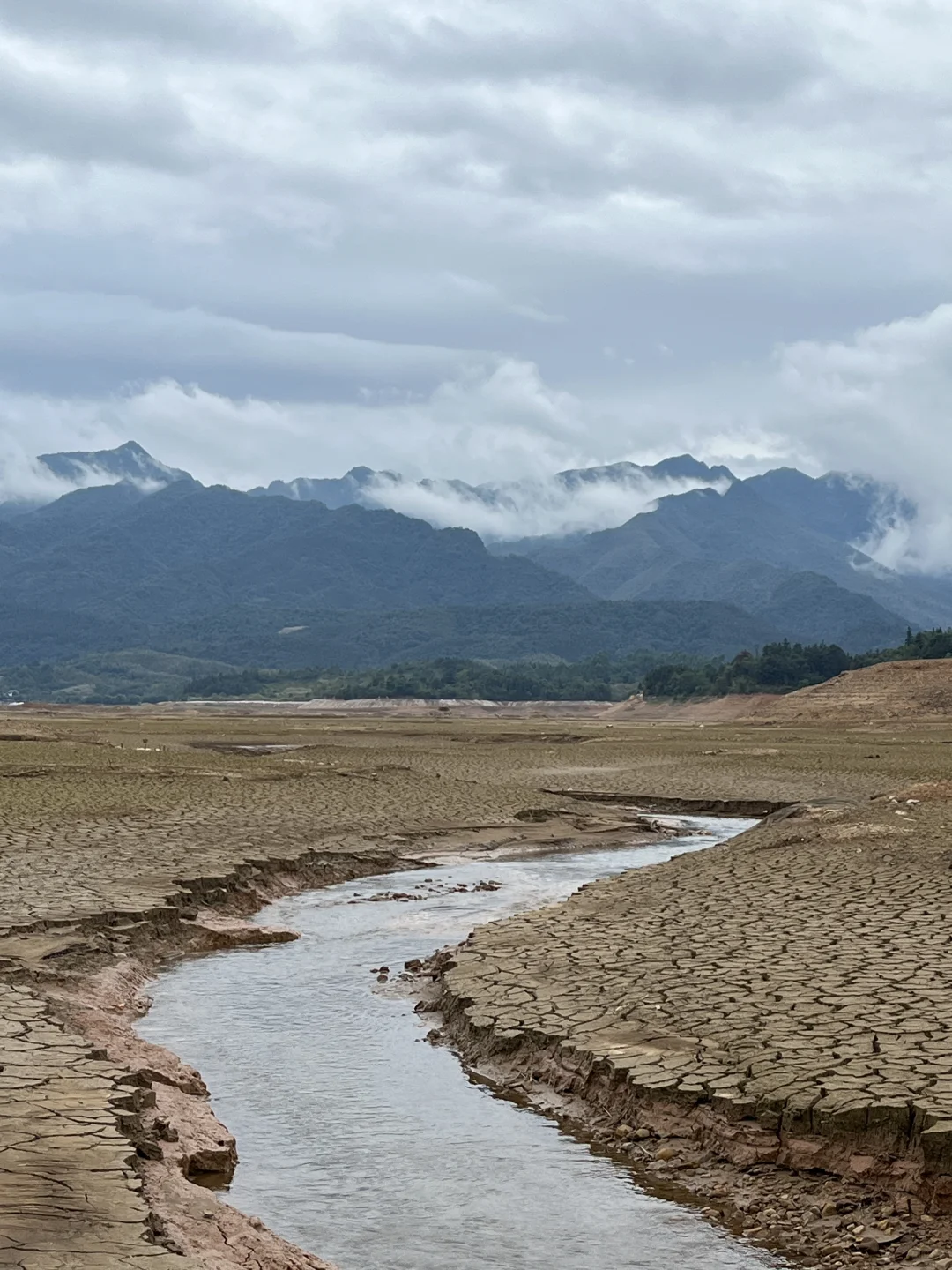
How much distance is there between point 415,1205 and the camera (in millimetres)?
8453

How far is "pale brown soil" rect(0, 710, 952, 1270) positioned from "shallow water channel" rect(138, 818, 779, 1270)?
1.63 ft

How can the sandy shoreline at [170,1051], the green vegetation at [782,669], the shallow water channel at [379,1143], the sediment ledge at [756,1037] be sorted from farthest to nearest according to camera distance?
the green vegetation at [782,669]
the sediment ledge at [756,1037]
the shallow water channel at [379,1143]
the sandy shoreline at [170,1051]

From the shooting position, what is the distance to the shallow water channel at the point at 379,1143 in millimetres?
7883

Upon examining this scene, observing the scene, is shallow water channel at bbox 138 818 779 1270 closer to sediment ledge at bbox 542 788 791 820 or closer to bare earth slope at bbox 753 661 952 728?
sediment ledge at bbox 542 788 791 820

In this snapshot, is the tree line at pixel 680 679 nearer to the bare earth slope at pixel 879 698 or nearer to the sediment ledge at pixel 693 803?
the bare earth slope at pixel 879 698

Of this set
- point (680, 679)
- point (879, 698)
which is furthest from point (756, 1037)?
point (680, 679)

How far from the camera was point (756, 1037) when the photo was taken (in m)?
10.3

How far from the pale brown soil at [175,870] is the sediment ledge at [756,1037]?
30 cm

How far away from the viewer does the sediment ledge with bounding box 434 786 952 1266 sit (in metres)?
8.16

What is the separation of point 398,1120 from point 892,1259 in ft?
12.7

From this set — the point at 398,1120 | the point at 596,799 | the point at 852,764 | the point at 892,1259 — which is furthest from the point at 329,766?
the point at 892,1259

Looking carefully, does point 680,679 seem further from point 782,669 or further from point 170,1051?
point 170,1051

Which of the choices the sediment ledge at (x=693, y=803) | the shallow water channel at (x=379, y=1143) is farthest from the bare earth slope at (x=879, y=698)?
the shallow water channel at (x=379, y=1143)

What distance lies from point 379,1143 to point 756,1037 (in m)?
2.85
